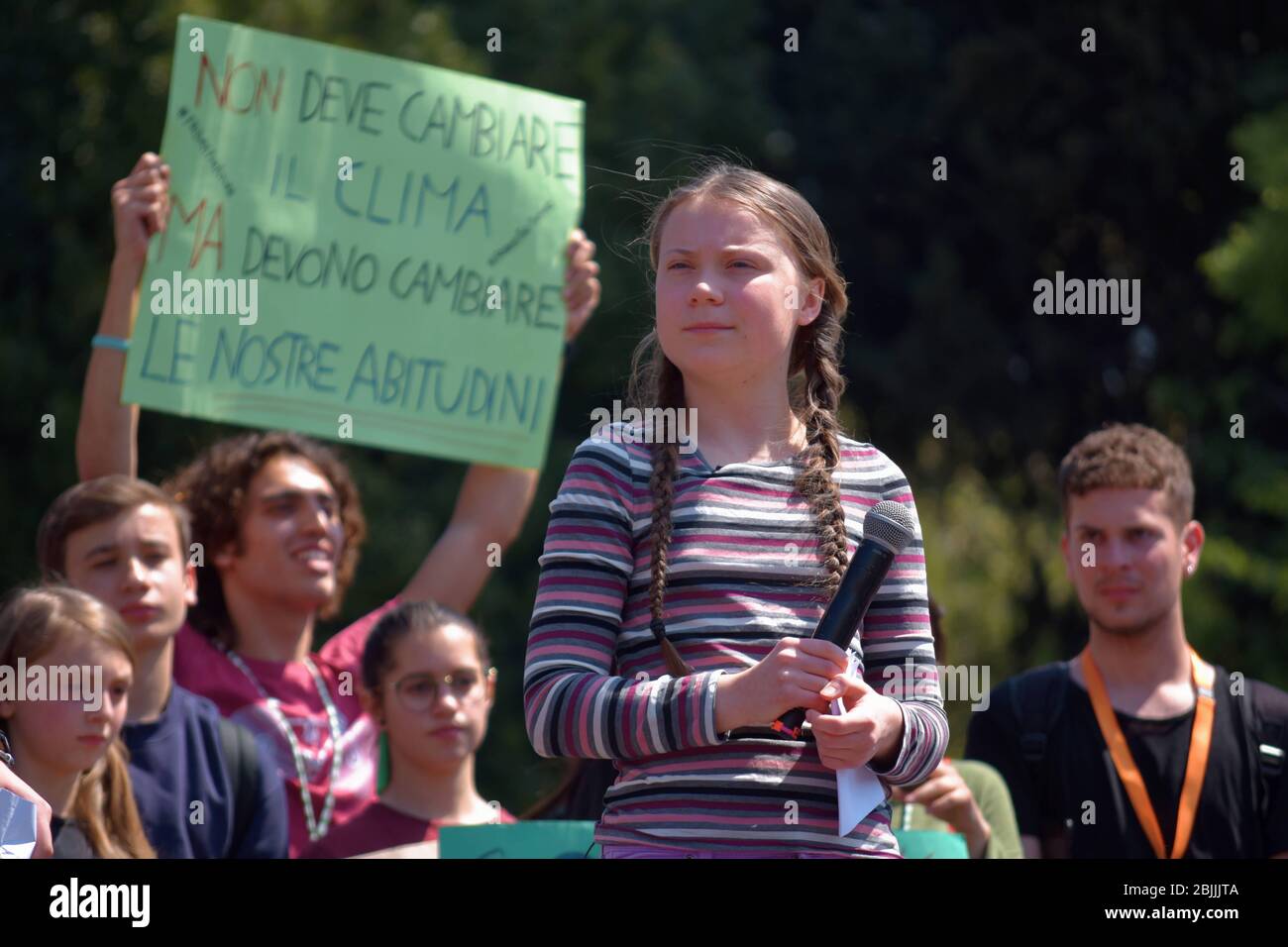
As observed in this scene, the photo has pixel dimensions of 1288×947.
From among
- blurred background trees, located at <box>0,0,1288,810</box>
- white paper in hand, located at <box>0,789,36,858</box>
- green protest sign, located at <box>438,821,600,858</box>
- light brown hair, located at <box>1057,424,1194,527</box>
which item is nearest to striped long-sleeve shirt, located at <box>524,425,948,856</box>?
white paper in hand, located at <box>0,789,36,858</box>

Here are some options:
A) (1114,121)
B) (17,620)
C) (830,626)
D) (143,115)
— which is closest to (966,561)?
(1114,121)

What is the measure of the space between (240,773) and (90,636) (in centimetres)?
51

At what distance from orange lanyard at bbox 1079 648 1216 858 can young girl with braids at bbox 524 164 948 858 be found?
5.78 ft

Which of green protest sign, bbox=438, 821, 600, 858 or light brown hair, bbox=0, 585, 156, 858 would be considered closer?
green protest sign, bbox=438, 821, 600, 858

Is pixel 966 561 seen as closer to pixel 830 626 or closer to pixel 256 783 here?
pixel 256 783

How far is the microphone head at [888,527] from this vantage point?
2.34 m

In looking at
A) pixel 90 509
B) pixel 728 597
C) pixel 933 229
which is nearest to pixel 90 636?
pixel 90 509

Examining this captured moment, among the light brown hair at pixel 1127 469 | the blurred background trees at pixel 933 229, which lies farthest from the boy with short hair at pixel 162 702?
the blurred background trees at pixel 933 229

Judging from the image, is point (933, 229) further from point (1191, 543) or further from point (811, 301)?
point (811, 301)

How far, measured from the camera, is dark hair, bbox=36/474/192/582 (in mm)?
4418

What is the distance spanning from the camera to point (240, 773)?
4168mm

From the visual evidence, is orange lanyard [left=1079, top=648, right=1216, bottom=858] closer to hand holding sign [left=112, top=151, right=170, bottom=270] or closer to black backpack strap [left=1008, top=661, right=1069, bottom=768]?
black backpack strap [left=1008, top=661, right=1069, bottom=768]
